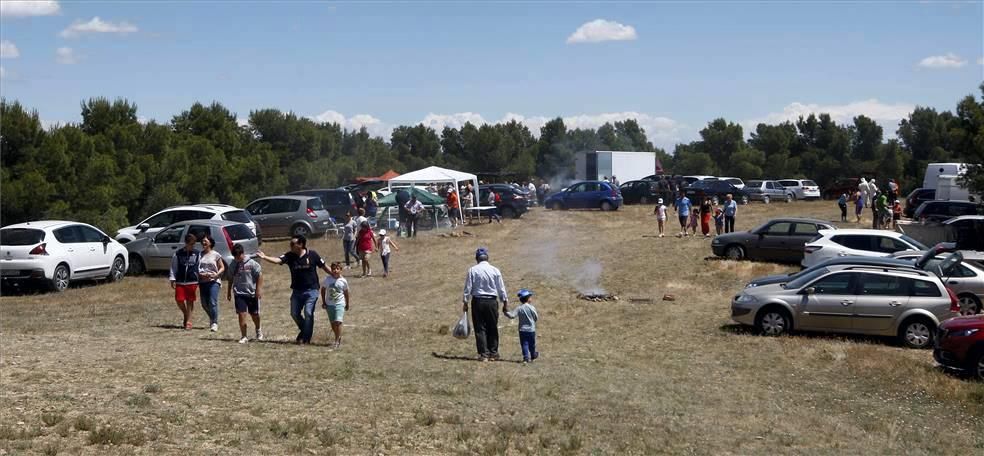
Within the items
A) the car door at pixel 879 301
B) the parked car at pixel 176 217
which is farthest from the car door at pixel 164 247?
the car door at pixel 879 301

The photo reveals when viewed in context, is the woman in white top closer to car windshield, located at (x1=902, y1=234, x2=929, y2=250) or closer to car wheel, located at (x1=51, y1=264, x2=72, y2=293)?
car wheel, located at (x1=51, y1=264, x2=72, y2=293)

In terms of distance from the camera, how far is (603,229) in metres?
39.5

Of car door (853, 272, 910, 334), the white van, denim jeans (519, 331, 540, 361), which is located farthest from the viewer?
the white van

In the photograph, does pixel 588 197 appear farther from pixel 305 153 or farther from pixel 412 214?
pixel 305 153

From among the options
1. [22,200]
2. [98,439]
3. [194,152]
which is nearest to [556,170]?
[194,152]

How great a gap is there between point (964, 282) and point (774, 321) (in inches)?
177

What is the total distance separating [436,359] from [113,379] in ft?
15.2

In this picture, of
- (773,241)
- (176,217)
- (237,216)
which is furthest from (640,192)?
(176,217)

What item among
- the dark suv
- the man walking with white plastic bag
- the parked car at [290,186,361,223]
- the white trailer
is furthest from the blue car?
the man walking with white plastic bag

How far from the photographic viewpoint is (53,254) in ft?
75.0

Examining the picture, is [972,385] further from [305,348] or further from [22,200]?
[22,200]

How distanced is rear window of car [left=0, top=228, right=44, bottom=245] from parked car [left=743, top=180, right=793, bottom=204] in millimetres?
41366

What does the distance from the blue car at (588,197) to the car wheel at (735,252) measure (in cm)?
1854

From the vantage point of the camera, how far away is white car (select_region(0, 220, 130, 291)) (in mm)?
22562
